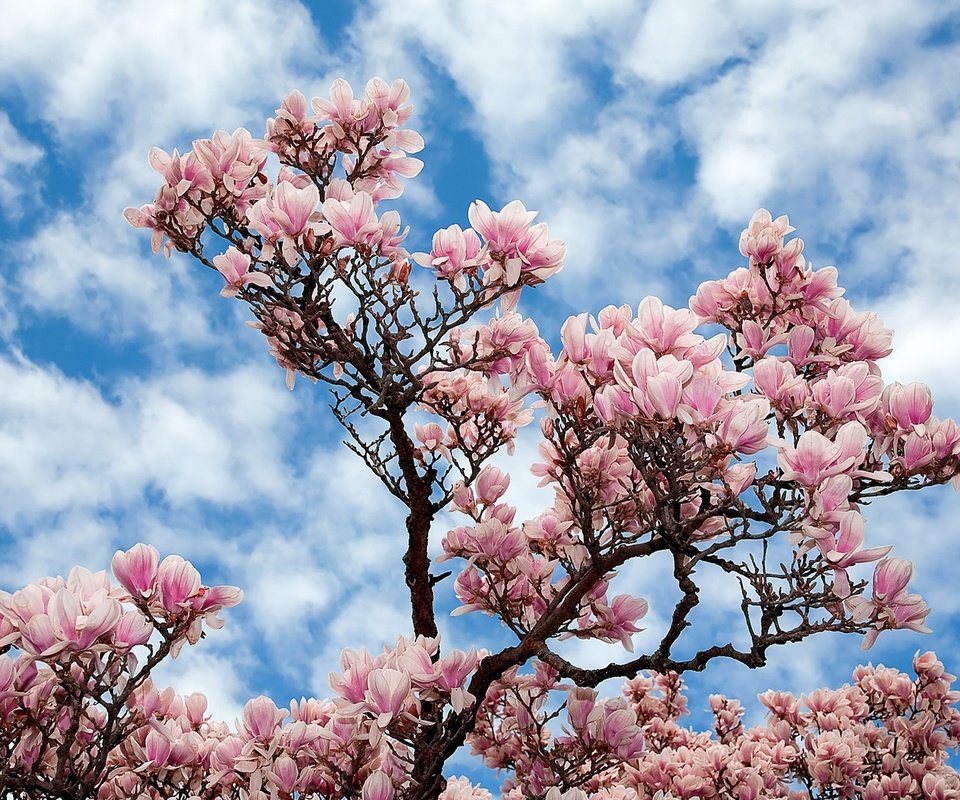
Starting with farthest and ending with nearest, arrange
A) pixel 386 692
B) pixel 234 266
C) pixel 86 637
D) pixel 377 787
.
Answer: pixel 234 266 → pixel 377 787 → pixel 386 692 → pixel 86 637

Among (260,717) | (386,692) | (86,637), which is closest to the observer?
(86,637)

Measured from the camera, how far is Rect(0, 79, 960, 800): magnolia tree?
9.45ft

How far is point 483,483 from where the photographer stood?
3844 millimetres

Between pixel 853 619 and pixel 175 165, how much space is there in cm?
282

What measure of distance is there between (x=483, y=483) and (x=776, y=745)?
2.53m

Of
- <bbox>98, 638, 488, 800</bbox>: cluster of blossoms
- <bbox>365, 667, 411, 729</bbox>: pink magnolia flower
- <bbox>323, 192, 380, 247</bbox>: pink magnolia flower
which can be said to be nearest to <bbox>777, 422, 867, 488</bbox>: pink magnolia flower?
<bbox>98, 638, 488, 800</bbox>: cluster of blossoms

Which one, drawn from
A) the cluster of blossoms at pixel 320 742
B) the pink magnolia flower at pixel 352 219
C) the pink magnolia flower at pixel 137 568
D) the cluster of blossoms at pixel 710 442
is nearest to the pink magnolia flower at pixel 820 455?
the cluster of blossoms at pixel 710 442

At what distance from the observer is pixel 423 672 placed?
10.3 feet

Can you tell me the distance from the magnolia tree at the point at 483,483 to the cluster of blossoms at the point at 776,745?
5 cm

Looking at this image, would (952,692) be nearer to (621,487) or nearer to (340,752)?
(621,487)

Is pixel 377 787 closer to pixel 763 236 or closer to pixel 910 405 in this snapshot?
pixel 910 405

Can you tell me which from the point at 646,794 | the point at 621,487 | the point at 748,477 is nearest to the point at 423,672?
the point at 621,487

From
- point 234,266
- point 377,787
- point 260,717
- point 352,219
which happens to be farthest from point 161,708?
point 352,219

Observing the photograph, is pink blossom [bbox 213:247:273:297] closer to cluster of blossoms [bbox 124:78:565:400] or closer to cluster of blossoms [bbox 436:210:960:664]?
cluster of blossoms [bbox 124:78:565:400]
